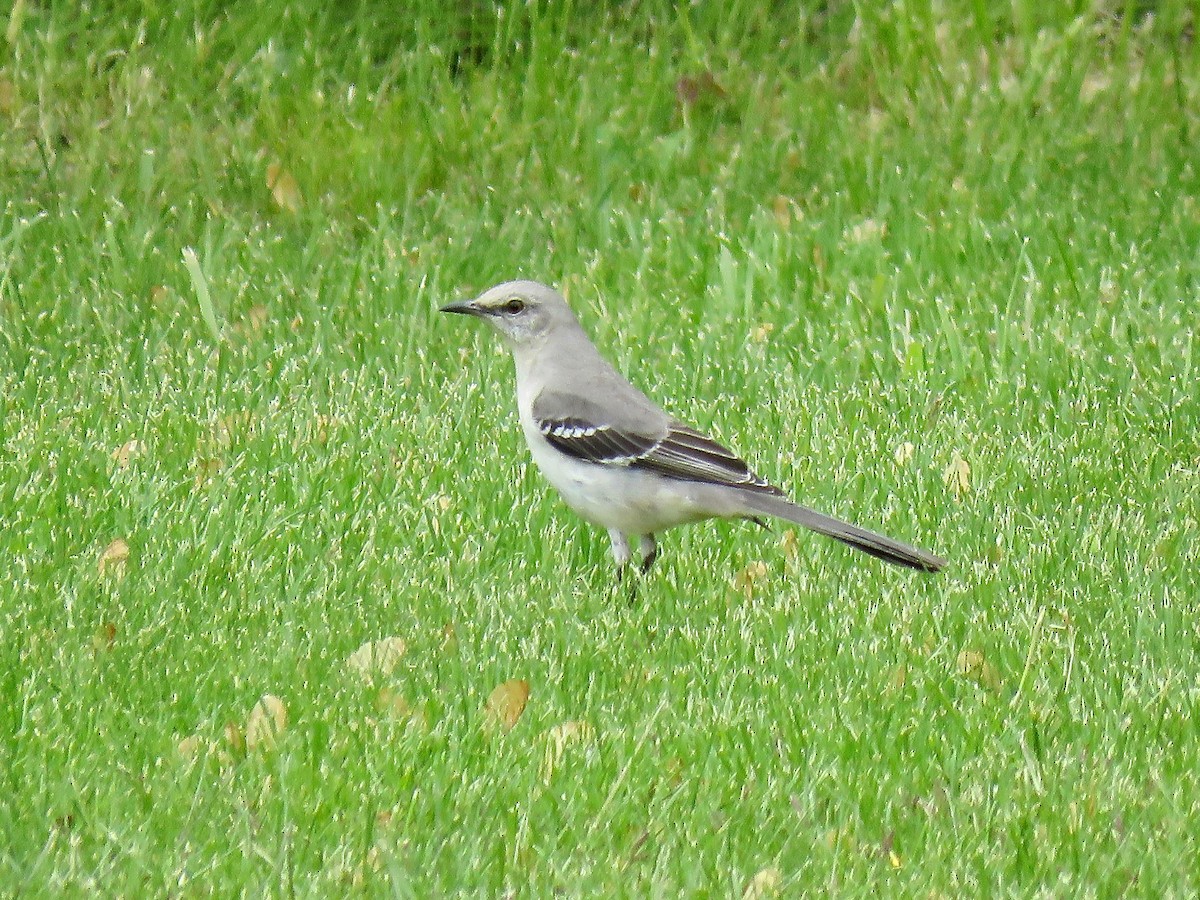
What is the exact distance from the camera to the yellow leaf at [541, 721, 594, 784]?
14.7 feet

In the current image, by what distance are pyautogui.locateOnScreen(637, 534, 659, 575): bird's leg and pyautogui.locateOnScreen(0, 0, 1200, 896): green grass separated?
155 mm

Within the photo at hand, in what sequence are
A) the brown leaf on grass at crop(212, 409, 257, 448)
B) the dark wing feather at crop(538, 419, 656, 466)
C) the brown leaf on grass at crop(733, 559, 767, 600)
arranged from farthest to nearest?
the brown leaf on grass at crop(212, 409, 257, 448)
the dark wing feather at crop(538, 419, 656, 466)
the brown leaf on grass at crop(733, 559, 767, 600)

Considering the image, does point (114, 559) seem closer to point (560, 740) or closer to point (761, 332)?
point (560, 740)

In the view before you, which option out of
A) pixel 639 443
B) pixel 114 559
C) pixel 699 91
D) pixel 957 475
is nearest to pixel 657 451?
pixel 639 443

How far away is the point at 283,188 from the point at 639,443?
406 centimetres

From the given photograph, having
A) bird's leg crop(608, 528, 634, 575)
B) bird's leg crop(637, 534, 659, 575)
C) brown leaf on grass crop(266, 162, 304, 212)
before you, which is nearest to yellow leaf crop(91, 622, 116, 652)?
bird's leg crop(608, 528, 634, 575)

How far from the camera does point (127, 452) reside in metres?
6.64

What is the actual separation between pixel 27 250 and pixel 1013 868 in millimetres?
6116

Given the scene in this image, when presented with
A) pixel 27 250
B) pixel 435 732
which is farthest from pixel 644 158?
pixel 435 732

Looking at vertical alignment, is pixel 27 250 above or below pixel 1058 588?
below

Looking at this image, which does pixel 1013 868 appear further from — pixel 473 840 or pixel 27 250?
pixel 27 250

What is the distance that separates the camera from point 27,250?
8.63 metres

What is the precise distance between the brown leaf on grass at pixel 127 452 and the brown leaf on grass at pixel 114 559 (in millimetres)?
764

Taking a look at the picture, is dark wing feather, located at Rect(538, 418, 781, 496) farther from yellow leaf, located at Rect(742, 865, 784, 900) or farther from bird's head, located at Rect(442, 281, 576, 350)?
yellow leaf, located at Rect(742, 865, 784, 900)
